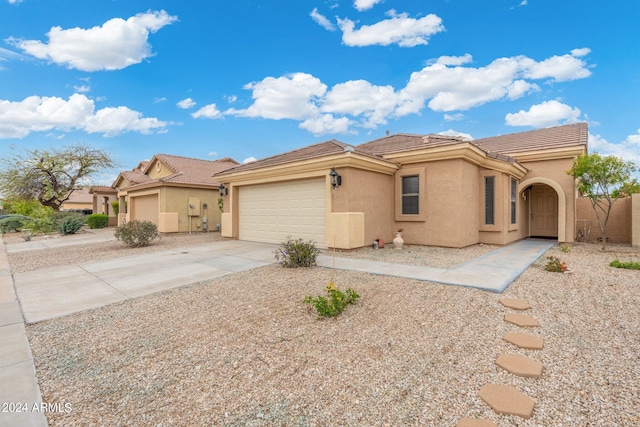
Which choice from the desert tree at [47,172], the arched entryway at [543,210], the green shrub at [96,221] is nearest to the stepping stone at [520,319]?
the arched entryway at [543,210]

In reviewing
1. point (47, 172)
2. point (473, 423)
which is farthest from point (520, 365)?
point (47, 172)

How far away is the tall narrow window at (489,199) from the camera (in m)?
10.6

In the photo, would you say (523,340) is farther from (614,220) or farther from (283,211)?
(614,220)

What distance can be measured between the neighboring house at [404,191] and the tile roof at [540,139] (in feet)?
0.23

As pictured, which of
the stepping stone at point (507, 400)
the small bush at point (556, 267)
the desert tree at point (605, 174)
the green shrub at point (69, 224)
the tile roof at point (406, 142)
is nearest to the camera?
the stepping stone at point (507, 400)

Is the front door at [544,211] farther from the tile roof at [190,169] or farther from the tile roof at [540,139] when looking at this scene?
the tile roof at [190,169]

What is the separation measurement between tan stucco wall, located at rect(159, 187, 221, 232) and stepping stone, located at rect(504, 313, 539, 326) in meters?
16.5

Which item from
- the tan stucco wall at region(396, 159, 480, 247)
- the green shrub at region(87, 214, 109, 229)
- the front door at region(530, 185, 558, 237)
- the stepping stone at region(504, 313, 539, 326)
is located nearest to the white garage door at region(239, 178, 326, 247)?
the tan stucco wall at region(396, 159, 480, 247)

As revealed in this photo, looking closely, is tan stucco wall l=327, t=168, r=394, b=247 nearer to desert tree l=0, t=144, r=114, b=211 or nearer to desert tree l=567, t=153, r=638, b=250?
desert tree l=567, t=153, r=638, b=250

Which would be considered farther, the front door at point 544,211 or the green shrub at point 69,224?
the green shrub at point 69,224

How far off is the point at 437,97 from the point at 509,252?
51.3 feet

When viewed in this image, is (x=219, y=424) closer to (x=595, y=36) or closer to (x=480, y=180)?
(x=480, y=180)

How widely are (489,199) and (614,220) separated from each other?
21.5ft

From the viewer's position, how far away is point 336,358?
9.84 feet
